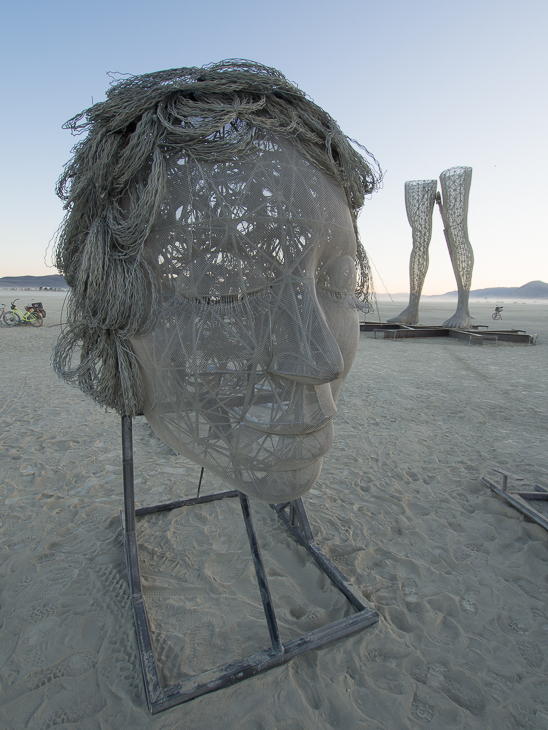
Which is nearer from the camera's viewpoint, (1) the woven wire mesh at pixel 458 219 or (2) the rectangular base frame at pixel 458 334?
(2) the rectangular base frame at pixel 458 334

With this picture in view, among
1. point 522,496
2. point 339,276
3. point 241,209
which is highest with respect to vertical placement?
point 241,209

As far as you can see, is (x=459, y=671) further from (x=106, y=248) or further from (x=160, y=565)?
(x=106, y=248)

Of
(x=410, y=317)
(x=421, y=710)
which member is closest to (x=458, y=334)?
(x=410, y=317)

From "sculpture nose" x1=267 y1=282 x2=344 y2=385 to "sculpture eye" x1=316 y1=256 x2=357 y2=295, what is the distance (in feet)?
0.55

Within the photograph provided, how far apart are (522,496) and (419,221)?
1316 centimetres

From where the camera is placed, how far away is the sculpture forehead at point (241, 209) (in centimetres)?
132

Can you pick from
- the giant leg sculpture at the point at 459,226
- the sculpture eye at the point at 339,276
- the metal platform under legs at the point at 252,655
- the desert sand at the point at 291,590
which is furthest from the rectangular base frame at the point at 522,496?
the giant leg sculpture at the point at 459,226

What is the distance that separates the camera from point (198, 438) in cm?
158

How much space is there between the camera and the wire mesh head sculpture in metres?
1.33

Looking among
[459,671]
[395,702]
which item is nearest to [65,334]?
[395,702]

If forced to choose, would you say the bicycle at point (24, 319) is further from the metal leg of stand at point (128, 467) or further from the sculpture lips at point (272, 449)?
the sculpture lips at point (272, 449)

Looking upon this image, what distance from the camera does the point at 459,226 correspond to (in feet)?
42.3

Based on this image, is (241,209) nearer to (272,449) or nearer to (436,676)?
(272,449)

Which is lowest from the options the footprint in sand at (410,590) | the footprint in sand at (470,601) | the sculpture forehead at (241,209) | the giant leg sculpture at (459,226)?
the footprint in sand at (410,590)
